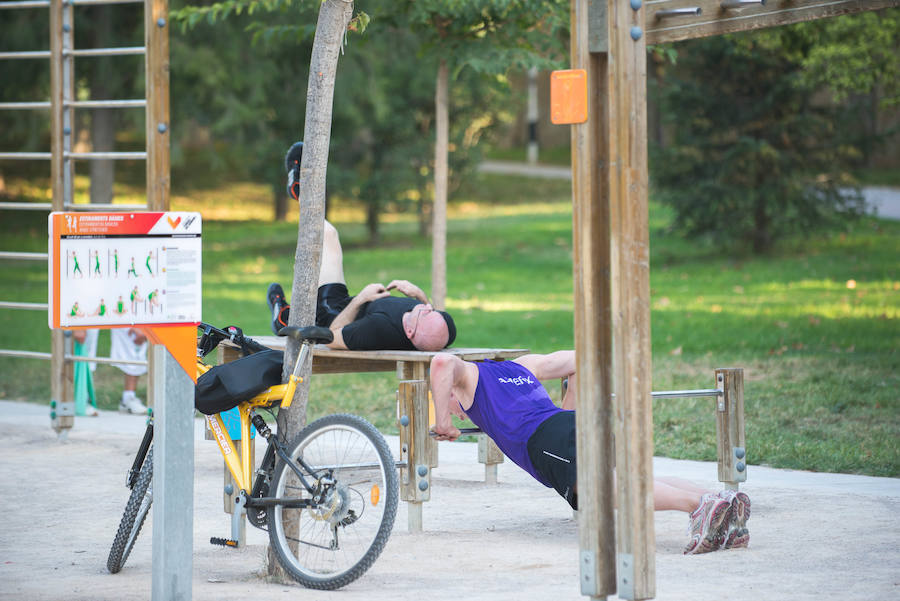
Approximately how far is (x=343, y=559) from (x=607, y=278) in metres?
1.71

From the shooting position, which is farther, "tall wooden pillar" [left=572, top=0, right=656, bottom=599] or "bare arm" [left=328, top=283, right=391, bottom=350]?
"bare arm" [left=328, top=283, right=391, bottom=350]

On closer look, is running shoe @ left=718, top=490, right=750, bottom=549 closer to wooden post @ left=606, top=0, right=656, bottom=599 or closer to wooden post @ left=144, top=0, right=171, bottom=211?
wooden post @ left=606, top=0, right=656, bottom=599

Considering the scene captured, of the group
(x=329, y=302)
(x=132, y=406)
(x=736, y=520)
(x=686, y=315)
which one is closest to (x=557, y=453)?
(x=736, y=520)

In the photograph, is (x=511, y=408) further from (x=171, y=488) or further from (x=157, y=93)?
(x=157, y=93)

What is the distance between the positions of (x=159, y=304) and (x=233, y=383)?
0.71 meters

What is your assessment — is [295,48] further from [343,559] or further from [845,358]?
[343,559]

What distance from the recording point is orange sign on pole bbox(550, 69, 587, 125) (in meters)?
4.40

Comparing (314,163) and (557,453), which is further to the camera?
(557,453)

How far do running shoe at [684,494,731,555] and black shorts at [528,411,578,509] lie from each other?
1.85ft

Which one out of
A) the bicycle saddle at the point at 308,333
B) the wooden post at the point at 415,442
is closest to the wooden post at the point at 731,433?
the wooden post at the point at 415,442

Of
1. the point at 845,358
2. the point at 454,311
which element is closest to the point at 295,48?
the point at 454,311

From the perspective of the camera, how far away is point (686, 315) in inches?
618

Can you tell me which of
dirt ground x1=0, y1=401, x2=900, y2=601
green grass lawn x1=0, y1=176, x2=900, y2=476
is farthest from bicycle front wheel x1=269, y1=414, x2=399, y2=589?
green grass lawn x1=0, y1=176, x2=900, y2=476

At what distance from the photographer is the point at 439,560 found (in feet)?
19.0
